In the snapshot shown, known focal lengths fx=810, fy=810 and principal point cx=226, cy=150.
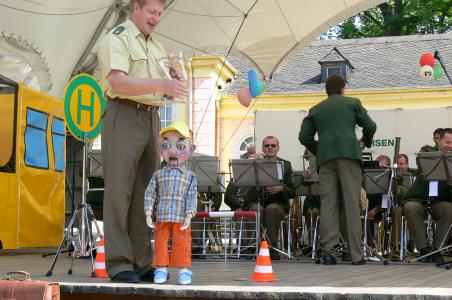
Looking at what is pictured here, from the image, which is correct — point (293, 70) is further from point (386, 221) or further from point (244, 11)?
point (386, 221)

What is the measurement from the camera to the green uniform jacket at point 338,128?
919 cm

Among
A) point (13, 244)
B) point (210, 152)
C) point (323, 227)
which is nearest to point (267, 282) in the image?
point (323, 227)

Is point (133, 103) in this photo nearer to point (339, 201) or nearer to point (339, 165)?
point (339, 165)

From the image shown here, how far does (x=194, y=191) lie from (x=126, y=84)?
39.1 inches

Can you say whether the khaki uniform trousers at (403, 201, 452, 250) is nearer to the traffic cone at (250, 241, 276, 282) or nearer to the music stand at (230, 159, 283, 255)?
the music stand at (230, 159, 283, 255)

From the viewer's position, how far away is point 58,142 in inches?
527

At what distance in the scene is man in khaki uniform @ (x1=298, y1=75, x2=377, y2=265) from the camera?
918 cm

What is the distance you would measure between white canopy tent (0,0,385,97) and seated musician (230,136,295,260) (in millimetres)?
3732

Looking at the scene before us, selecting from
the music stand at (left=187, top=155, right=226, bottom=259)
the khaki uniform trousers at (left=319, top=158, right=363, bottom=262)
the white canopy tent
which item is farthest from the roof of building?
the khaki uniform trousers at (left=319, top=158, right=363, bottom=262)

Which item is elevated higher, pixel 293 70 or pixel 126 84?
pixel 293 70

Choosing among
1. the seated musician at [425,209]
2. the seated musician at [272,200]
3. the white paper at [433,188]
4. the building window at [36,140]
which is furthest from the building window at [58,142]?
the white paper at [433,188]

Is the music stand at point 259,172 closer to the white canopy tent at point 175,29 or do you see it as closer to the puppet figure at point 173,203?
the white canopy tent at point 175,29

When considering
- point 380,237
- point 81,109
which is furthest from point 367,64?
point 81,109

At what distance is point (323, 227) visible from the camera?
942cm
